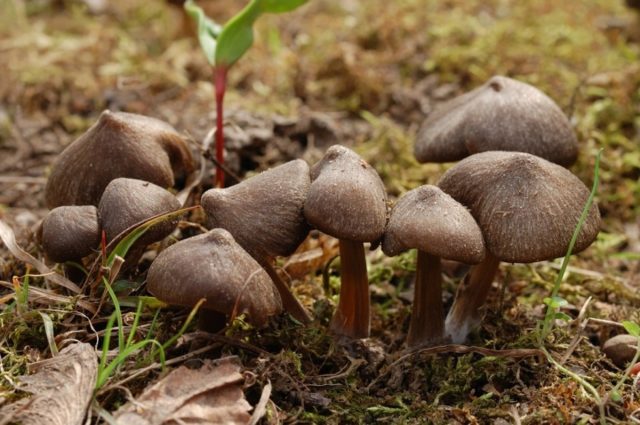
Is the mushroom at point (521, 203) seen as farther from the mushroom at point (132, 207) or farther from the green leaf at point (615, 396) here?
the mushroom at point (132, 207)

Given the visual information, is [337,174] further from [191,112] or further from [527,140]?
[191,112]

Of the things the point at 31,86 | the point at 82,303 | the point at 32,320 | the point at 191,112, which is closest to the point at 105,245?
the point at 82,303

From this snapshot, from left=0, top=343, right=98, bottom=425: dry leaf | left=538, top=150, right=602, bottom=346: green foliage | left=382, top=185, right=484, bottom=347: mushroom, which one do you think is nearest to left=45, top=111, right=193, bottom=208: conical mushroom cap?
left=0, top=343, right=98, bottom=425: dry leaf

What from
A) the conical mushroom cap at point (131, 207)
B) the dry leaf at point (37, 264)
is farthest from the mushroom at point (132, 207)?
the dry leaf at point (37, 264)

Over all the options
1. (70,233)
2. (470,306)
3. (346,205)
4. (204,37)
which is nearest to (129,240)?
(70,233)

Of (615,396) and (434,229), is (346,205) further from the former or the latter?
(615,396)

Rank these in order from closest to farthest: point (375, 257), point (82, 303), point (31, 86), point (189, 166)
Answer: point (82, 303) < point (189, 166) < point (375, 257) < point (31, 86)

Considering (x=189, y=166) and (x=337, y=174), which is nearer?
(x=337, y=174)

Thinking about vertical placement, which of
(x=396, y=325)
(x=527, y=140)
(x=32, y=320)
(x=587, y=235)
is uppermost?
(x=527, y=140)
